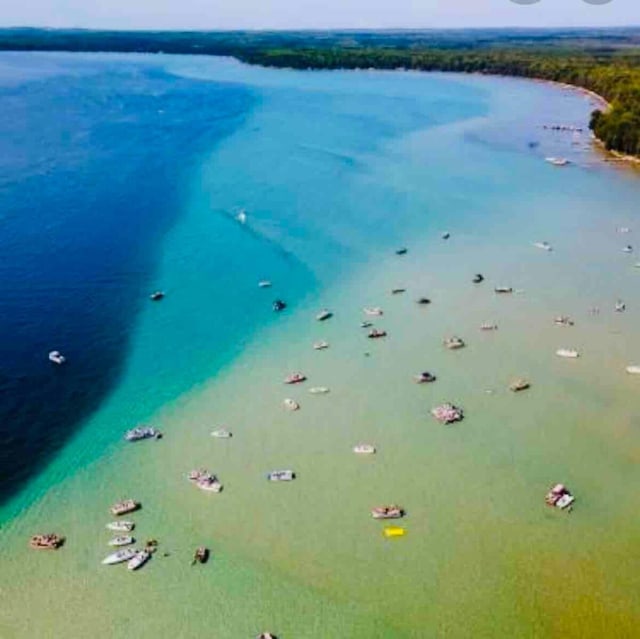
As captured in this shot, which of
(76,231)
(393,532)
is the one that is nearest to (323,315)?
(393,532)

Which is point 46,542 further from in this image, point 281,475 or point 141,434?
point 281,475

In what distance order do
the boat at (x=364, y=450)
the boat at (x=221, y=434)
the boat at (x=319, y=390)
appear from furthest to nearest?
1. the boat at (x=319, y=390)
2. the boat at (x=221, y=434)
3. the boat at (x=364, y=450)

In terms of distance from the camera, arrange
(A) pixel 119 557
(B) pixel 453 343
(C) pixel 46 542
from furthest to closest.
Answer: (B) pixel 453 343 → (C) pixel 46 542 → (A) pixel 119 557

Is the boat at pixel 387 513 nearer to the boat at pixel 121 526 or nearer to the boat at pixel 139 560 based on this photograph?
the boat at pixel 139 560

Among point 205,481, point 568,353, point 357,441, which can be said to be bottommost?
point 568,353

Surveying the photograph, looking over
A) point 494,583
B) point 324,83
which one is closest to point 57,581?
point 494,583

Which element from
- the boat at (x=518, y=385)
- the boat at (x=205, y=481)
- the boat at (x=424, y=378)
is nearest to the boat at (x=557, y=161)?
the boat at (x=518, y=385)

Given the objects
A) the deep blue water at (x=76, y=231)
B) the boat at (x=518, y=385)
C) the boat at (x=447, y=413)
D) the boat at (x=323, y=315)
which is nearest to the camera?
the boat at (x=447, y=413)
